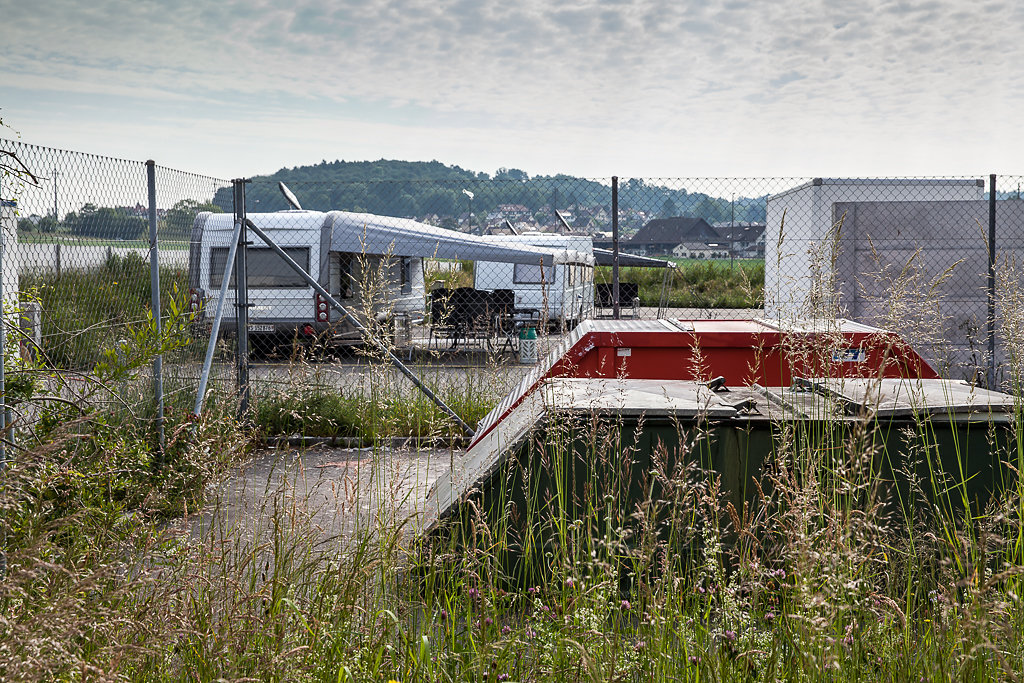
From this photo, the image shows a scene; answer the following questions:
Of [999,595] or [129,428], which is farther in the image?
[129,428]

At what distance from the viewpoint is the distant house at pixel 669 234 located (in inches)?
520

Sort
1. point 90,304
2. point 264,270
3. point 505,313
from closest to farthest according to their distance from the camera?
point 90,304, point 505,313, point 264,270

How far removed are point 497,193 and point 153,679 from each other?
8.46 m

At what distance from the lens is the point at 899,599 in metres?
2.72

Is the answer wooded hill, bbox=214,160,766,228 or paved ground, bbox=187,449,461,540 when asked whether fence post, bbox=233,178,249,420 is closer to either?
wooded hill, bbox=214,160,766,228

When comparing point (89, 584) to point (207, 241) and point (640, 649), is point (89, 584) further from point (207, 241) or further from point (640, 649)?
point (207, 241)

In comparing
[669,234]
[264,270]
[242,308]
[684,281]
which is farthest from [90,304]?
[684,281]

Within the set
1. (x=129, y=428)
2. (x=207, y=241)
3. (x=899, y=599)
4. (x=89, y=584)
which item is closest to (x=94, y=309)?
(x=129, y=428)

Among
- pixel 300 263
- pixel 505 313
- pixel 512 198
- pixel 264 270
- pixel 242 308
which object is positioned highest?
pixel 512 198

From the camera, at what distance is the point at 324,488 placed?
6328 millimetres

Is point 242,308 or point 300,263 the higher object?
point 300,263

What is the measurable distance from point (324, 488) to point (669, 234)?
14.9 m

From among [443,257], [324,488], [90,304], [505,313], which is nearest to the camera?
[90,304]

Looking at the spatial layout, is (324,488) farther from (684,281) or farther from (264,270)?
(684,281)
